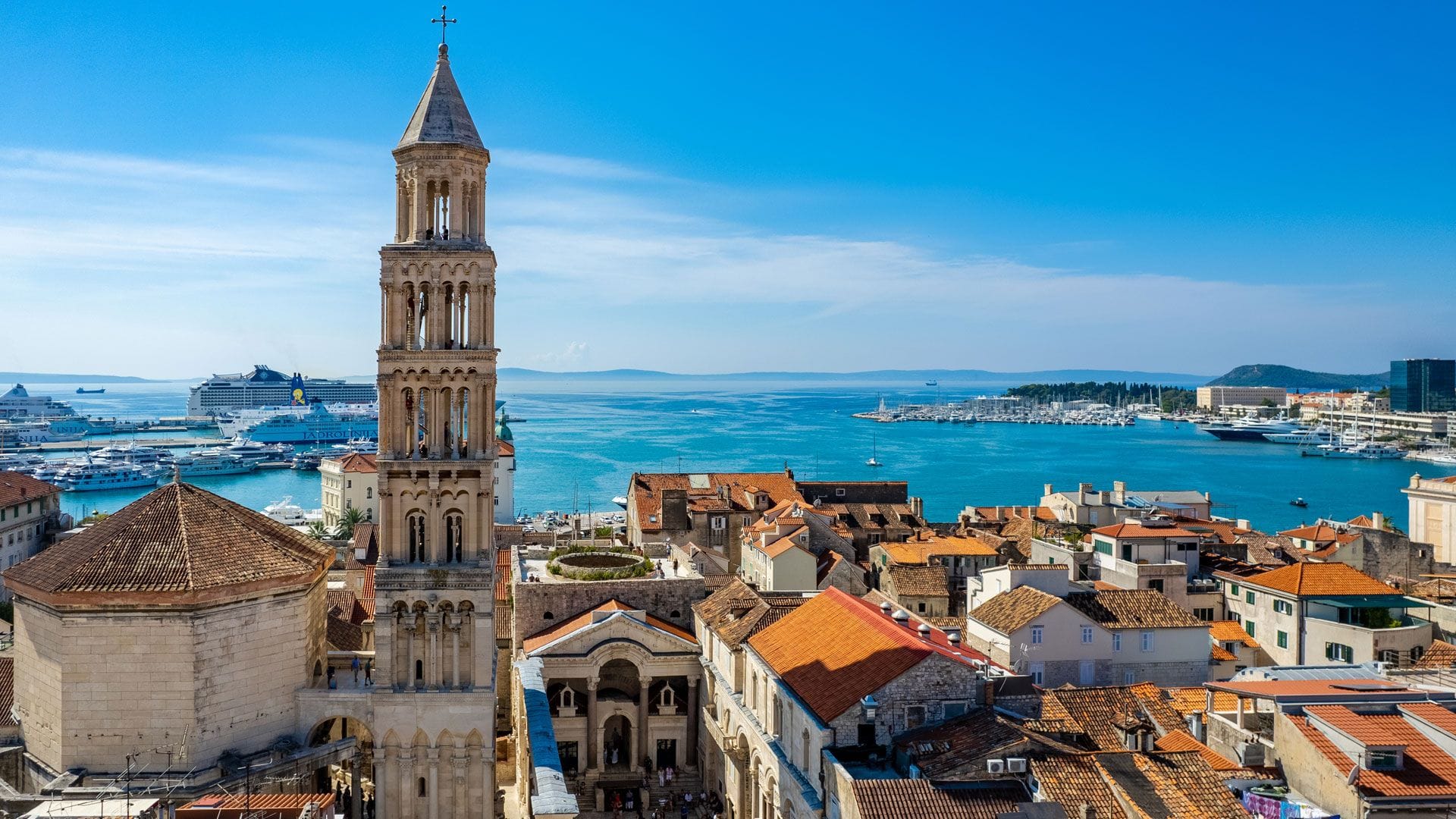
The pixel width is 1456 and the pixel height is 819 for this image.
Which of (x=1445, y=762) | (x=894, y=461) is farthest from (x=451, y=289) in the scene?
(x=894, y=461)

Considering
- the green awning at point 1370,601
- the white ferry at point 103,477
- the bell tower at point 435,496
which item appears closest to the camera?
the bell tower at point 435,496

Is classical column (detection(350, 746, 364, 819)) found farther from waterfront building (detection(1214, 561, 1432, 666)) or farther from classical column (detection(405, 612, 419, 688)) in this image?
waterfront building (detection(1214, 561, 1432, 666))

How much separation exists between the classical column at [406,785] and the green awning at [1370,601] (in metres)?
33.7

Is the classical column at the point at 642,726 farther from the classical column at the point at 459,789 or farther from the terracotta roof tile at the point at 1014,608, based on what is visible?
the terracotta roof tile at the point at 1014,608

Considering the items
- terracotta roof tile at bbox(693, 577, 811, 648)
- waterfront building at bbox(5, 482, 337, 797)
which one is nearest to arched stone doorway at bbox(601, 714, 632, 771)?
terracotta roof tile at bbox(693, 577, 811, 648)

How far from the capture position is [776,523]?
57750 millimetres

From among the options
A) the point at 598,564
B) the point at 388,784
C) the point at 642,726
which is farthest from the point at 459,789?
the point at 598,564

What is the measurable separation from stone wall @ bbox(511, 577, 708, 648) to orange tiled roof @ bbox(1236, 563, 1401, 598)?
24.1 metres

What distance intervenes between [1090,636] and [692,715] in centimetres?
1382

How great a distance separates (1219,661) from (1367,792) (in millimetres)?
18837

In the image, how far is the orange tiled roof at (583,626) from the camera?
35.4 meters

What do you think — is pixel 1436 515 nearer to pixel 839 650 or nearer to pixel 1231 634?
pixel 1231 634

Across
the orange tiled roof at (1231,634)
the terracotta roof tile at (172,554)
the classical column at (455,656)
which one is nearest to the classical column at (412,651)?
the classical column at (455,656)

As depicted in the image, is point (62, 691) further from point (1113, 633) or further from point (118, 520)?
point (1113, 633)
